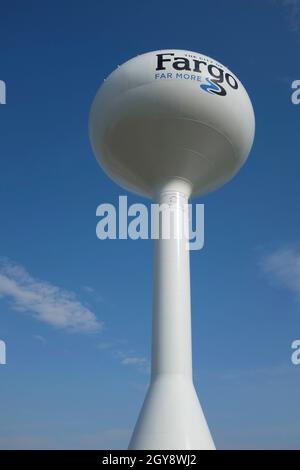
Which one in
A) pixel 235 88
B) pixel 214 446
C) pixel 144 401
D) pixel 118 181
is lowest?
pixel 214 446

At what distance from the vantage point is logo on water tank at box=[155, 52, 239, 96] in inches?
432

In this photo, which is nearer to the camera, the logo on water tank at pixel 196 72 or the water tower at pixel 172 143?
the water tower at pixel 172 143

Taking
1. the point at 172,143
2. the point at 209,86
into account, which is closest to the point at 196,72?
the point at 209,86

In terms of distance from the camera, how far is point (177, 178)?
38.3 feet

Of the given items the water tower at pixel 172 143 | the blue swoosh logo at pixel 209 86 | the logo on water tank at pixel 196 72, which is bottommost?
the water tower at pixel 172 143

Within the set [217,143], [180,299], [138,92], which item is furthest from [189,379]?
[138,92]

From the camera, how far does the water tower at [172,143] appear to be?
10.0 meters

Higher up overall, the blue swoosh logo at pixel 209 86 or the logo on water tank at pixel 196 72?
the logo on water tank at pixel 196 72

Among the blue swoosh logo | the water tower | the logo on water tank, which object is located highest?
the logo on water tank

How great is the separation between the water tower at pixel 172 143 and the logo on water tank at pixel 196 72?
0.08 ft

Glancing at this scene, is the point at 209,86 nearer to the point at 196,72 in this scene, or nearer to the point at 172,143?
the point at 196,72

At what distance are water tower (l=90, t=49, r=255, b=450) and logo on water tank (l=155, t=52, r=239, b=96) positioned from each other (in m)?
0.02

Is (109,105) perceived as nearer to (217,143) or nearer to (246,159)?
(217,143)

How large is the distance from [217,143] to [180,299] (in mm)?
3937
